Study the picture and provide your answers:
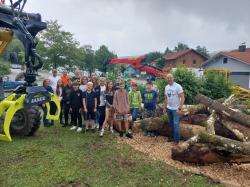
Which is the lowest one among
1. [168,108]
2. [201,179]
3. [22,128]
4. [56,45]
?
[201,179]

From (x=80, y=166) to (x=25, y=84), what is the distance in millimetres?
2925

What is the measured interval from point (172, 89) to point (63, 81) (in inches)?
157

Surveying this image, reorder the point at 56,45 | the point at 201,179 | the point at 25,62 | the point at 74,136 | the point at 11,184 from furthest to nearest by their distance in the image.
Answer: the point at 56,45 → the point at 74,136 → the point at 25,62 → the point at 201,179 → the point at 11,184

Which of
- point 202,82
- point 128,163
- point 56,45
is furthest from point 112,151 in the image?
point 56,45

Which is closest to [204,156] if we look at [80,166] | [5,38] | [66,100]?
[80,166]

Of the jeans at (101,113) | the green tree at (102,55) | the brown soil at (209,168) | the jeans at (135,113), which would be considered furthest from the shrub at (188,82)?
the green tree at (102,55)

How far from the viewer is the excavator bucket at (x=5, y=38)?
8.16 meters

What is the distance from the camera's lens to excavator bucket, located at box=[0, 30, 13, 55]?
321 inches

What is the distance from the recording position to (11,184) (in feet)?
17.2

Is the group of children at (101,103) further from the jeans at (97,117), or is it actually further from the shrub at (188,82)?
the shrub at (188,82)

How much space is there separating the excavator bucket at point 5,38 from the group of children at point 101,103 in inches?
77.6

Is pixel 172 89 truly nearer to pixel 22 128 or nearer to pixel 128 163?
pixel 128 163

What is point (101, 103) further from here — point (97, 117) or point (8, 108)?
point (8, 108)

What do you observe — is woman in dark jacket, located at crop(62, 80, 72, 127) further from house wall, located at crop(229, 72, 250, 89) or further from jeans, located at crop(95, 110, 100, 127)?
house wall, located at crop(229, 72, 250, 89)
